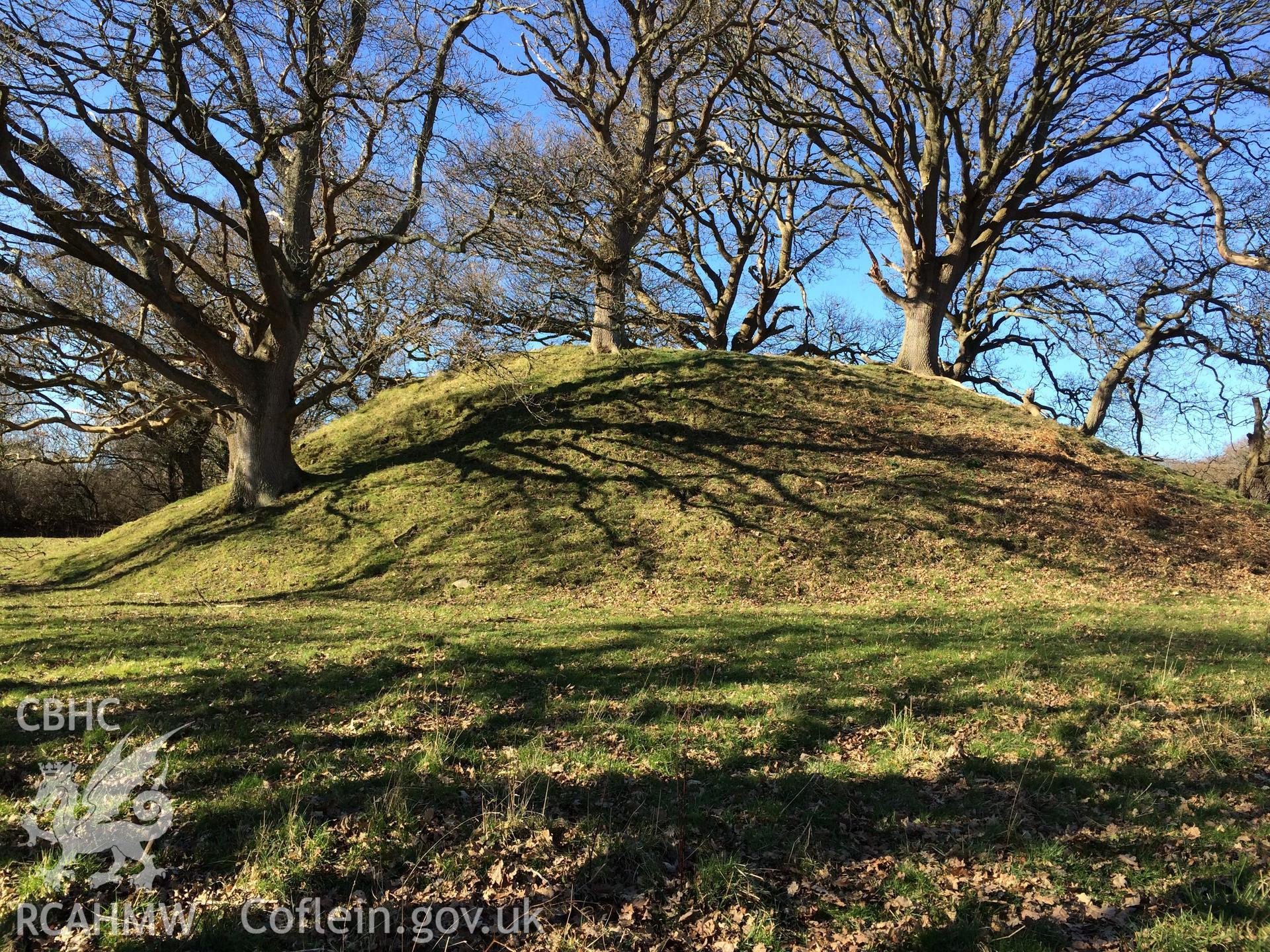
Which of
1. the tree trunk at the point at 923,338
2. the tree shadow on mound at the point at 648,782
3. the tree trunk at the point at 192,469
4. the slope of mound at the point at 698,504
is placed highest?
the tree trunk at the point at 923,338

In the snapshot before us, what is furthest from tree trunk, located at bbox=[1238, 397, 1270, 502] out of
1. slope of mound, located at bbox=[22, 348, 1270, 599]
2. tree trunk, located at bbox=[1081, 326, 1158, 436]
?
slope of mound, located at bbox=[22, 348, 1270, 599]

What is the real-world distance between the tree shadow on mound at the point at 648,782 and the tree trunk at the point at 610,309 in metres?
12.4

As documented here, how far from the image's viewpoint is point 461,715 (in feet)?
18.6

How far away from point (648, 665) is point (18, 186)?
1217cm

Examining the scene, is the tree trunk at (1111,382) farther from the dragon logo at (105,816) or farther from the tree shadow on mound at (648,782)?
the dragon logo at (105,816)

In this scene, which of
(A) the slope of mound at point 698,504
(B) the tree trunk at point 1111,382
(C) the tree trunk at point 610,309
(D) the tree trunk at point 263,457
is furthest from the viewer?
(B) the tree trunk at point 1111,382

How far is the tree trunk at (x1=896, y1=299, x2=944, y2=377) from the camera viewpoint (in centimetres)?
2005

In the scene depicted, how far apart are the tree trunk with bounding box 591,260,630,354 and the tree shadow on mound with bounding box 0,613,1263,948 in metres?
12.4

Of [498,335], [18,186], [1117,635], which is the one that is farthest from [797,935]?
[18,186]

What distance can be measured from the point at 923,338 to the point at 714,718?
57.1 ft

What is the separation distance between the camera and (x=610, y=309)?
60.6 feet

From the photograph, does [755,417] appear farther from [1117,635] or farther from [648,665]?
[648,665]

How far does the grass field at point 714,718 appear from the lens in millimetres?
3695

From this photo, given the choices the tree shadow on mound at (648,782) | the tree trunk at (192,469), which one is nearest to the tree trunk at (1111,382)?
the tree shadow on mound at (648,782)
